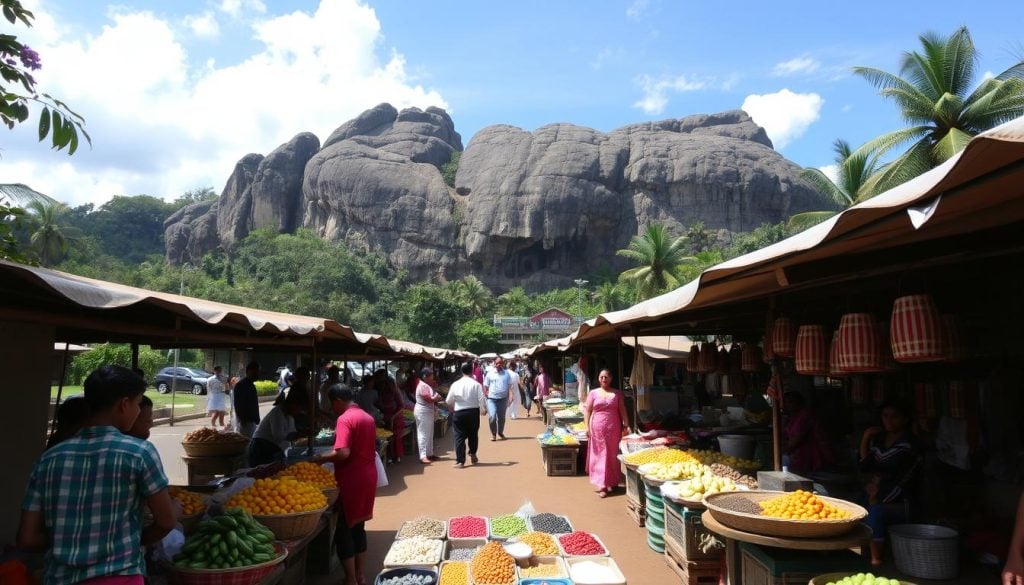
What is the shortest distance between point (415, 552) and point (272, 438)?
9.95 feet

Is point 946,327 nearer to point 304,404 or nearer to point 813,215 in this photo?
point 304,404

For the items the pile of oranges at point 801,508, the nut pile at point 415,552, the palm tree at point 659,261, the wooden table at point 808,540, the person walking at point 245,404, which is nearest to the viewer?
the wooden table at point 808,540

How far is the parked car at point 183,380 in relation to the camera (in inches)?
1145

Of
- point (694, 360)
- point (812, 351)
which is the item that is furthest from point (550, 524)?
point (694, 360)

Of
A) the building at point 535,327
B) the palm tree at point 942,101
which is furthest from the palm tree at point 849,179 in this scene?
the building at point 535,327

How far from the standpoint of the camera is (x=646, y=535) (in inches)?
263

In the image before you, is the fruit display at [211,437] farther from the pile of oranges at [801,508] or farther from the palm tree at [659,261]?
the palm tree at [659,261]

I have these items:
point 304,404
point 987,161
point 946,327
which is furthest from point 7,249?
point 946,327

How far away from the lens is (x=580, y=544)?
501 cm

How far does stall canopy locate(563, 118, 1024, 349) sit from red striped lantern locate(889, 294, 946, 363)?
0.26m

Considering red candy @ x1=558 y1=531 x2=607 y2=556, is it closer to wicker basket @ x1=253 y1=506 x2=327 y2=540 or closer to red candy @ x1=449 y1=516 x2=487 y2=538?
red candy @ x1=449 y1=516 x2=487 y2=538

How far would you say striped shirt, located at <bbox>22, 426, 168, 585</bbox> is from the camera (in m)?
2.42

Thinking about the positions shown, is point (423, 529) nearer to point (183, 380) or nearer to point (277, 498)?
point (277, 498)

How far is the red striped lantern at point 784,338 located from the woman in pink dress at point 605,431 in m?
3.13
